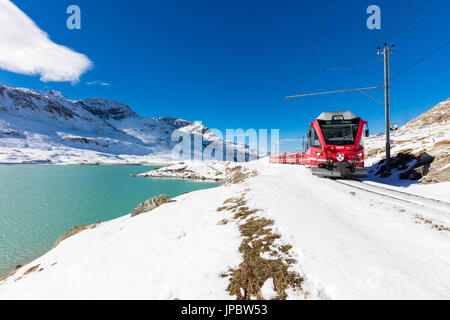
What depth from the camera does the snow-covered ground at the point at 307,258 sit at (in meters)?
2.98

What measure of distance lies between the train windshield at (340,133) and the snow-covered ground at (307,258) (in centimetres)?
589

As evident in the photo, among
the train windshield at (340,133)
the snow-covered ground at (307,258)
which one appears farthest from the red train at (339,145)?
the snow-covered ground at (307,258)

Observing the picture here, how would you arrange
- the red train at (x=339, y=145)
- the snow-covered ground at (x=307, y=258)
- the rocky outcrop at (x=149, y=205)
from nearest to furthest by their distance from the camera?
the snow-covered ground at (x=307, y=258), the red train at (x=339, y=145), the rocky outcrop at (x=149, y=205)

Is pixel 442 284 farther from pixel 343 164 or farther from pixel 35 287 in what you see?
pixel 343 164

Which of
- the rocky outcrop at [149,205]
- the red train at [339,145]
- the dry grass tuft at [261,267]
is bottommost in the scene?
the rocky outcrop at [149,205]

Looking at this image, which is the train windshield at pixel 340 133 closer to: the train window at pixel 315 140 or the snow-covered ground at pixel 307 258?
the train window at pixel 315 140

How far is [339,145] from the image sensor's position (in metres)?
12.7

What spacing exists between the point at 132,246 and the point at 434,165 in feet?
59.6

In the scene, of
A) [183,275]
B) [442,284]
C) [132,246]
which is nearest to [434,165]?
[442,284]

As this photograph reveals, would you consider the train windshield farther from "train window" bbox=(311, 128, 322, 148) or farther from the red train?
"train window" bbox=(311, 128, 322, 148)

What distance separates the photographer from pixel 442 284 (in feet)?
9.19

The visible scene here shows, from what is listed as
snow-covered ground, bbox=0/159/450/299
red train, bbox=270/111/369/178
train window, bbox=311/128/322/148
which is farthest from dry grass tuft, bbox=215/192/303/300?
train window, bbox=311/128/322/148

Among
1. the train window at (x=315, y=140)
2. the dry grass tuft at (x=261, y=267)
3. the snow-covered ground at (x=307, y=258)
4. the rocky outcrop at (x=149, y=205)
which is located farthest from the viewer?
the rocky outcrop at (x=149, y=205)

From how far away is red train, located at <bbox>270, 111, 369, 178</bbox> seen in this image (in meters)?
12.5
